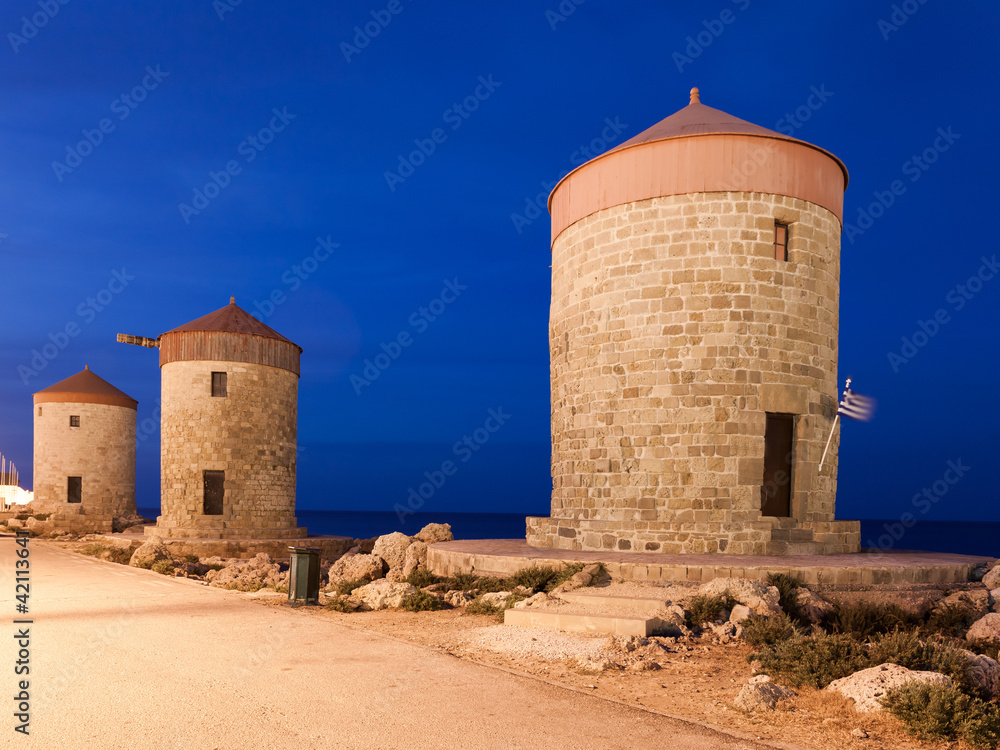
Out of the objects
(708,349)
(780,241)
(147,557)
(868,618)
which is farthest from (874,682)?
(147,557)

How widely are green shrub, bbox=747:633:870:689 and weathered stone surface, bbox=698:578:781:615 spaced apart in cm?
151

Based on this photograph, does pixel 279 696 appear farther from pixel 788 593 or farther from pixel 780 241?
pixel 780 241

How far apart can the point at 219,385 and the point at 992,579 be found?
20.9 meters

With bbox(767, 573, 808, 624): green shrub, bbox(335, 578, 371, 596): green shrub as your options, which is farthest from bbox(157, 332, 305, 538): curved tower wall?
bbox(767, 573, 808, 624): green shrub

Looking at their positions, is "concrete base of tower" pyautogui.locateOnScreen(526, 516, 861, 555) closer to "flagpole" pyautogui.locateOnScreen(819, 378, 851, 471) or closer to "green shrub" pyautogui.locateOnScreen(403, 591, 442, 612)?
"flagpole" pyautogui.locateOnScreen(819, 378, 851, 471)

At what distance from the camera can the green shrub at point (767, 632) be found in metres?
7.66

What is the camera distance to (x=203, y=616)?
9.38 meters

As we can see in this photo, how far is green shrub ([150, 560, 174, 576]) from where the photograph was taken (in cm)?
1523

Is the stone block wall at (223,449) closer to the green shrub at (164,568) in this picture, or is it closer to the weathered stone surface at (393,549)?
the green shrub at (164,568)

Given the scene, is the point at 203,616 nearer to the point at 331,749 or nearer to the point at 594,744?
the point at 331,749

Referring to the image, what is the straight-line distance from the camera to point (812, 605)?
29.7 feet

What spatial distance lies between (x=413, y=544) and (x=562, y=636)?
656 centimetres

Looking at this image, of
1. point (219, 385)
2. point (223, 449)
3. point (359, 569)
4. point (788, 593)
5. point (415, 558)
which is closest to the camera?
point (788, 593)

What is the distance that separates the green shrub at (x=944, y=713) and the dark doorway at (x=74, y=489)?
35.3 meters
